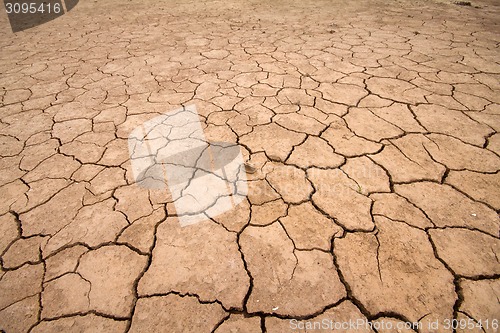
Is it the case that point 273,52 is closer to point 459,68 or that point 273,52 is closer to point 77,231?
point 459,68

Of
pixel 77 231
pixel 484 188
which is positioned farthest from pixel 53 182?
pixel 484 188

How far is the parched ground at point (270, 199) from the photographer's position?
1.09 meters

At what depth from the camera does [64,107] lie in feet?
8.21

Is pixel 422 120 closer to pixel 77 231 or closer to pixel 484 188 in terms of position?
pixel 484 188

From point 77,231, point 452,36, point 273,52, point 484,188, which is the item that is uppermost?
point 452,36

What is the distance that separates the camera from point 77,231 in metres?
1.39

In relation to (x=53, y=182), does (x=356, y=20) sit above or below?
above

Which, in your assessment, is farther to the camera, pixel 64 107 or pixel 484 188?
pixel 64 107

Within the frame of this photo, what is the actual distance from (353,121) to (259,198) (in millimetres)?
1134

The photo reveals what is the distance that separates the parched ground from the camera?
1.09 metres

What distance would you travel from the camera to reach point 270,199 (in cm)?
153

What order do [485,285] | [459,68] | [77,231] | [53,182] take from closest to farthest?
[485,285], [77,231], [53,182], [459,68]

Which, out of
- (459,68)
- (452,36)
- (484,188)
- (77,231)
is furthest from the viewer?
(452,36)

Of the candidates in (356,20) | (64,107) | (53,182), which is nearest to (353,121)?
(53,182)
